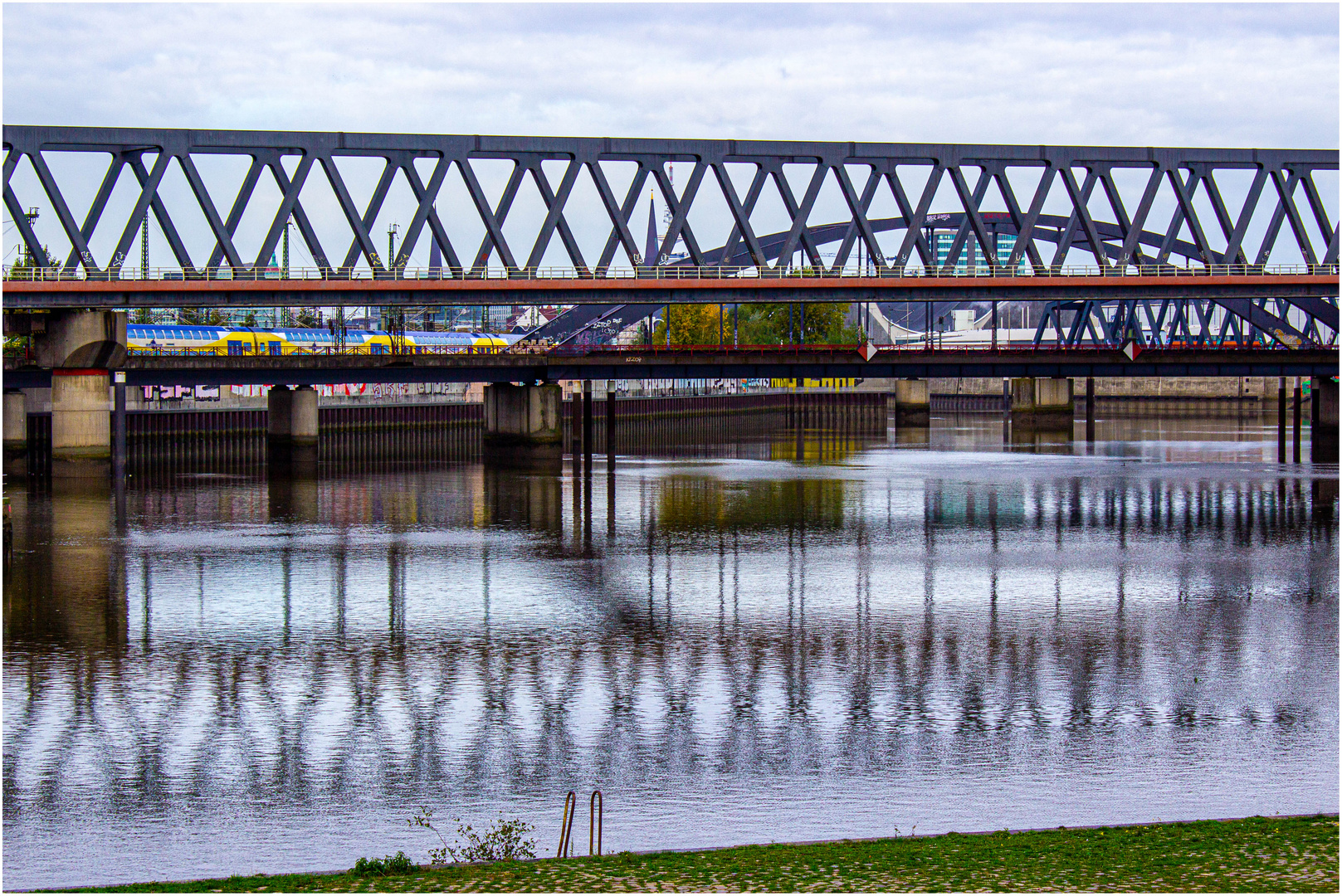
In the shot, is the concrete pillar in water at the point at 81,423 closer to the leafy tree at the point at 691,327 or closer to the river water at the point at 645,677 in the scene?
the river water at the point at 645,677

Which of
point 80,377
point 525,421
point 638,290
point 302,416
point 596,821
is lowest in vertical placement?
point 596,821

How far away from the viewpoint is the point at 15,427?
8575 centimetres

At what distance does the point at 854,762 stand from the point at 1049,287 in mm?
69903

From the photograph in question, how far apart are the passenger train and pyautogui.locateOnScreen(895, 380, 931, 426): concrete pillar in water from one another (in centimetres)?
3844

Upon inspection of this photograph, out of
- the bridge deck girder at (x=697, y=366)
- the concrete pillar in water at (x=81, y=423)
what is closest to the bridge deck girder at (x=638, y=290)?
the concrete pillar in water at (x=81, y=423)

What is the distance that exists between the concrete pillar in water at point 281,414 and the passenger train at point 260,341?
1570 cm

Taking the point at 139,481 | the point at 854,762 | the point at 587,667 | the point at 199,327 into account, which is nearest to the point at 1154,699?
the point at 854,762

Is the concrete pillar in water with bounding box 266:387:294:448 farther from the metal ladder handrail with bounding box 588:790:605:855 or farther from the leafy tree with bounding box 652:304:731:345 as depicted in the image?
the leafy tree with bounding box 652:304:731:345

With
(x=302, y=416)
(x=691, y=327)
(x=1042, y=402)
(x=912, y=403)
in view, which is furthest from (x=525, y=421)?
(x=691, y=327)

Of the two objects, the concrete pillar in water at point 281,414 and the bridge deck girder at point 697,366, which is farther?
the concrete pillar in water at point 281,414

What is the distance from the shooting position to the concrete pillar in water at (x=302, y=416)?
9656 centimetres

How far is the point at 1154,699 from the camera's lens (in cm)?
2623

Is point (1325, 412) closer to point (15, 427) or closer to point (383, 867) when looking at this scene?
point (15, 427)

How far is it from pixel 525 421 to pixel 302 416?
45.6 feet
